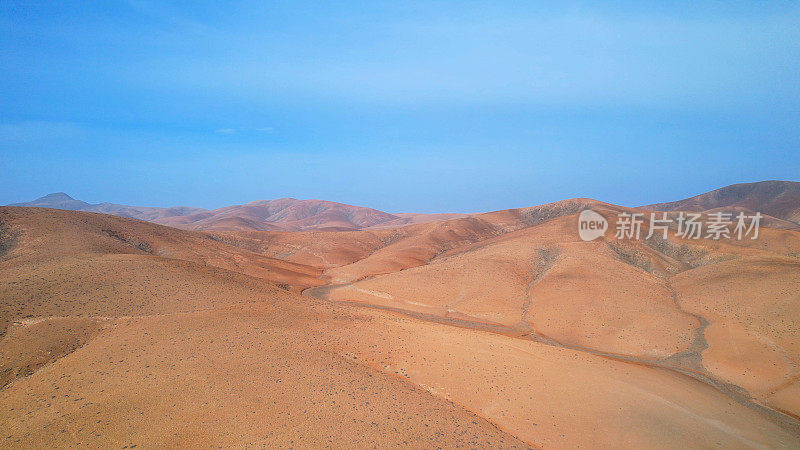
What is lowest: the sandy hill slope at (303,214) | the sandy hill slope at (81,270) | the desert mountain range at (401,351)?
the desert mountain range at (401,351)

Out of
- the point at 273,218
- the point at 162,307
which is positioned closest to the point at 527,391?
the point at 162,307

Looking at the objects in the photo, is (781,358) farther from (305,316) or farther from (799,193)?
(799,193)

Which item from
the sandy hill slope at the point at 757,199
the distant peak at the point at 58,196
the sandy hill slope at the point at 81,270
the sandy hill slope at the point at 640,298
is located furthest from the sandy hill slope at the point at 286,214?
the sandy hill slope at the point at 81,270

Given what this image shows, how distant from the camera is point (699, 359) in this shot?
16688mm

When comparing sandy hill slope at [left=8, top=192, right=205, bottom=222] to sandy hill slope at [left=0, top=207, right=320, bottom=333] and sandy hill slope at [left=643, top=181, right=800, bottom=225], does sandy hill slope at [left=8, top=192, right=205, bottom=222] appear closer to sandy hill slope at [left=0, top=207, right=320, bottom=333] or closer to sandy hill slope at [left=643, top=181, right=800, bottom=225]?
sandy hill slope at [left=0, top=207, right=320, bottom=333]

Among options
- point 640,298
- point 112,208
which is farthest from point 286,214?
point 640,298

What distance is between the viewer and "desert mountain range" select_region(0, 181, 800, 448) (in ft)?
29.0

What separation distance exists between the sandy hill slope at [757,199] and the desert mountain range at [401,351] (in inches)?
2107

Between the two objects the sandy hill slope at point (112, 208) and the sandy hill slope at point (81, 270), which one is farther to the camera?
the sandy hill slope at point (112, 208)

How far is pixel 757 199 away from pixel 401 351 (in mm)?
96440

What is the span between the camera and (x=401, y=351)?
44.1 ft

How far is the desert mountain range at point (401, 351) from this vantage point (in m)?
8.84

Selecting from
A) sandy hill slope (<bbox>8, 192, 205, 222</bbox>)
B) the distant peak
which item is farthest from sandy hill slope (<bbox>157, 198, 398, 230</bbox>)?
the distant peak

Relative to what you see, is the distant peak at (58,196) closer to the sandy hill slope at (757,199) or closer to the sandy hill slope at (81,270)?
the sandy hill slope at (81,270)
